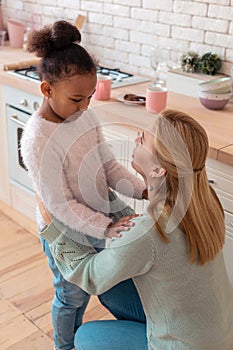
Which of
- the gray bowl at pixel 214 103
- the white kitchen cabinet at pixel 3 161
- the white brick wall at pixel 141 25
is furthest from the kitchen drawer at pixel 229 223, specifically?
the white kitchen cabinet at pixel 3 161

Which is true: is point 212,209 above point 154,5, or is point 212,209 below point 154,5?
below

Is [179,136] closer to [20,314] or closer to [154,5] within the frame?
[20,314]

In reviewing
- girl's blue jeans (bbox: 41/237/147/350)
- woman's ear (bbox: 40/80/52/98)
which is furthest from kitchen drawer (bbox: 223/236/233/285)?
woman's ear (bbox: 40/80/52/98)

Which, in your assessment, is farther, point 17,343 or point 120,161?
point 17,343

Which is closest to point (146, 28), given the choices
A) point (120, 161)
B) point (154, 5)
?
point (154, 5)

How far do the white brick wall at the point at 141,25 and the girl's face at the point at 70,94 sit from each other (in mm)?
1136

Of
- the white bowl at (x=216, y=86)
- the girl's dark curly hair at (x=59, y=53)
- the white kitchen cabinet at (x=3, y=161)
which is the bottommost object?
the white kitchen cabinet at (x=3, y=161)

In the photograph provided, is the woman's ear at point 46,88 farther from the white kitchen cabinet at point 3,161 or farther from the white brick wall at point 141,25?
the white kitchen cabinet at point 3,161

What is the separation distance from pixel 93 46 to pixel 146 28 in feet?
1.54

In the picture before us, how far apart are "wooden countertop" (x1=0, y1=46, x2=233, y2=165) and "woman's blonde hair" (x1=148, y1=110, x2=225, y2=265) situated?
1.17 feet

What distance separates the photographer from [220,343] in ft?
4.10

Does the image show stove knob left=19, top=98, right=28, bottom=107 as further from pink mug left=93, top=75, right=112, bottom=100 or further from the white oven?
pink mug left=93, top=75, right=112, bottom=100

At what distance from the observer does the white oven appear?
2.56 m

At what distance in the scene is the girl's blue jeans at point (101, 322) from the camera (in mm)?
1383
